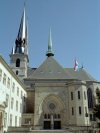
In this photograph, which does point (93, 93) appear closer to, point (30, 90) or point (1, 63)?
point (30, 90)

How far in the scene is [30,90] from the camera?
41.6 m

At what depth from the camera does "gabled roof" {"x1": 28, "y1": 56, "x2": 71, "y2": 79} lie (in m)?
45.2

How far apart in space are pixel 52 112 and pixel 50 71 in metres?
14.3

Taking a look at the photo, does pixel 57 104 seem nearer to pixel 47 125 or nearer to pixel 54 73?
pixel 47 125

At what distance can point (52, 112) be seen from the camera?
118ft

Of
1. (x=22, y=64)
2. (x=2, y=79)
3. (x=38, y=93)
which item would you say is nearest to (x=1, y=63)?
(x=2, y=79)

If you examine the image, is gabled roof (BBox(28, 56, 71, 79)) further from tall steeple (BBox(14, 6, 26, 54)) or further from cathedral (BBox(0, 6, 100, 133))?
tall steeple (BBox(14, 6, 26, 54))

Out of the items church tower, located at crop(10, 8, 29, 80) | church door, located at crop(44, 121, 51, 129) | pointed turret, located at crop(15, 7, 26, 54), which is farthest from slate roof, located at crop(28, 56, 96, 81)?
church door, located at crop(44, 121, 51, 129)

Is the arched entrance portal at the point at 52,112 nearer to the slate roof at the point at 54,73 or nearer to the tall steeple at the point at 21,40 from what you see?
the slate roof at the point at 54,73

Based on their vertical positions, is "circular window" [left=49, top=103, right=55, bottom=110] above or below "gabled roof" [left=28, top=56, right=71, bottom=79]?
below

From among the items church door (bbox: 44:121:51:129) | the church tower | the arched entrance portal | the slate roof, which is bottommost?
church door (bbox: 44:121:51:129)

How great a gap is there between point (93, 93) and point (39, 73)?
54.6 ft

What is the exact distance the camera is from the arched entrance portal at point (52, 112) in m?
35.1

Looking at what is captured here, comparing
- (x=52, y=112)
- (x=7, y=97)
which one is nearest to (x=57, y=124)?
(x=52, y=112)
